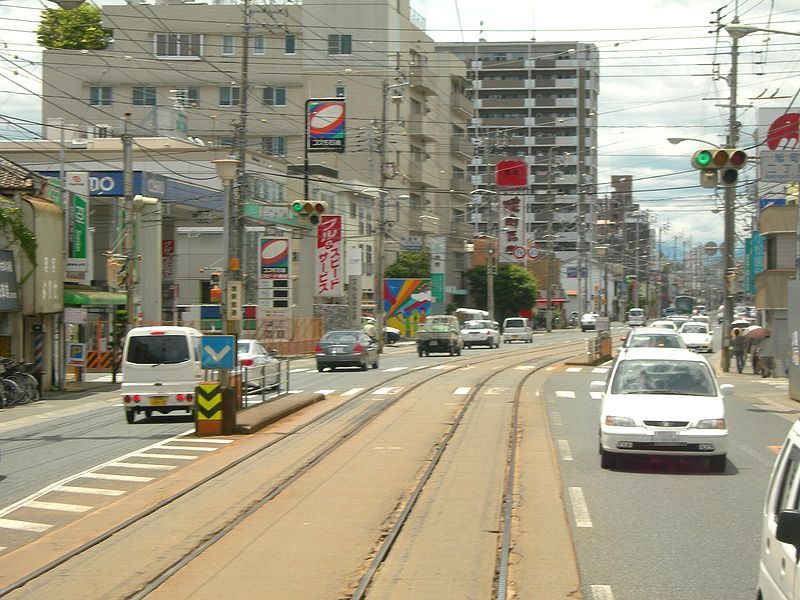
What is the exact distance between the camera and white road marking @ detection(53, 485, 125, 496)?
47.8 ft

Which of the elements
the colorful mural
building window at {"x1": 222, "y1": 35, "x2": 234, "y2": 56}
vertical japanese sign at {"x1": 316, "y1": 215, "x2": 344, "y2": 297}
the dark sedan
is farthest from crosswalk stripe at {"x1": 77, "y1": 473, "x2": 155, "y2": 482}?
building window at {"x1": 222, "y1": 35, "x2": 234, "y2": 56}

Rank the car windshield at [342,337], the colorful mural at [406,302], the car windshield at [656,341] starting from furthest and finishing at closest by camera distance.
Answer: the colorful mural at [406,302]
the car windshield at [342,337]
the car windshield at [656,341]

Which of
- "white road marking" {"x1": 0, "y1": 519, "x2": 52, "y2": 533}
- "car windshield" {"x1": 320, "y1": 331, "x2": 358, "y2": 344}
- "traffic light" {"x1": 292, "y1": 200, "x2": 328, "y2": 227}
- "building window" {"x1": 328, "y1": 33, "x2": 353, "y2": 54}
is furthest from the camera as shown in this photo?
"building window" {"x1": 328, "y1": 33, "x2": 353, "y2": 54}

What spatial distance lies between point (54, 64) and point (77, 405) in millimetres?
57226

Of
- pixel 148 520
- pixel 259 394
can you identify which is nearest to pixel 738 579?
pixel 148 520

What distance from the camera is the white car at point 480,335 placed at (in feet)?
218

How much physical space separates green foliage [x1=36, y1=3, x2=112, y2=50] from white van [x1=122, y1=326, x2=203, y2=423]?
208 ft

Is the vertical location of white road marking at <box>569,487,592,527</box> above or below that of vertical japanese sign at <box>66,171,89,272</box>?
below

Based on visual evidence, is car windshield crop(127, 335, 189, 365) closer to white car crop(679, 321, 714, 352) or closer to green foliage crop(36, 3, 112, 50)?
white car crop(679, 321, 714, 352)

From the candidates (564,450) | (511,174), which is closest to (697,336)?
(564,450)

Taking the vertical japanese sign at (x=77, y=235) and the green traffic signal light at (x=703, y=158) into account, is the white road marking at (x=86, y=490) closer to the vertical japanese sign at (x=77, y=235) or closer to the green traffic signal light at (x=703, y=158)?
the green traffic signal light at (x=703, y=158)

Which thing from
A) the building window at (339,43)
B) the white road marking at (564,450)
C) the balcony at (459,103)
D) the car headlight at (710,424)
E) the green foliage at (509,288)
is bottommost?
the white road marking at (564,450)

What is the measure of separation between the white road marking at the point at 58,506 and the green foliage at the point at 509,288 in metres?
85.3

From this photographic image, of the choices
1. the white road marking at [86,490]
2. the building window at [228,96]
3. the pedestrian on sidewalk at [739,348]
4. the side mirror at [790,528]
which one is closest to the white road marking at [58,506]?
the white road marking at [86,490]
